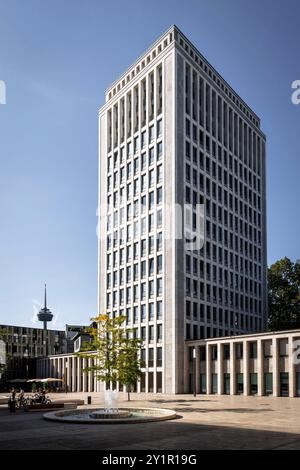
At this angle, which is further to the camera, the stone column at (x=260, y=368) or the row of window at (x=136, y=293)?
the row of window at (x=136, y=293)

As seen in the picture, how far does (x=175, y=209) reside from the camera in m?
77.7

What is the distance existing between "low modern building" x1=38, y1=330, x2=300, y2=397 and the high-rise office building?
2.22 metres

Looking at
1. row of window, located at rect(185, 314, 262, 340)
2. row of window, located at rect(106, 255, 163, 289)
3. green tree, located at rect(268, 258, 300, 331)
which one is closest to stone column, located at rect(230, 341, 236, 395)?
row of window, located at rect(185, 314, 262, 340)

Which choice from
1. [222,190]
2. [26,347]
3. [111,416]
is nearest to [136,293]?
[222,190]

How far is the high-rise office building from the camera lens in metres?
77.9

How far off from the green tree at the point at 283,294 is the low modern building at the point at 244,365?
25.3 metres

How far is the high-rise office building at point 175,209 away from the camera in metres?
77.9

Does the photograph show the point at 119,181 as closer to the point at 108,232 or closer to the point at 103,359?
the point at 108,232

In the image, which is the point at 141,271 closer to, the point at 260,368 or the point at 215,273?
the point at 215,273

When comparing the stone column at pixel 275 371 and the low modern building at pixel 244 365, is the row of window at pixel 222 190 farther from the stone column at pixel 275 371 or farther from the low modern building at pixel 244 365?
the stone column at pixel 275 371

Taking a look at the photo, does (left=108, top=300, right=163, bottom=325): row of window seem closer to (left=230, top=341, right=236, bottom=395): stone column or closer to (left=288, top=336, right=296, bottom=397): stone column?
(left=230, top=341, right=236, bottom=395): stone column

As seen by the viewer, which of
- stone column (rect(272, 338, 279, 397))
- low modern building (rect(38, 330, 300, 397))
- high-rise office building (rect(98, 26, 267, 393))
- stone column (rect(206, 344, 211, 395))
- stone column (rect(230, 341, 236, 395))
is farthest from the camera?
high-rise office building (rect(98, 26, 267, 393))

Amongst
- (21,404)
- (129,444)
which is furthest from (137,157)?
(129,444)

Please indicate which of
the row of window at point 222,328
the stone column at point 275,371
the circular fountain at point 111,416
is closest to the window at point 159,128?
the row of window at point 222,328
